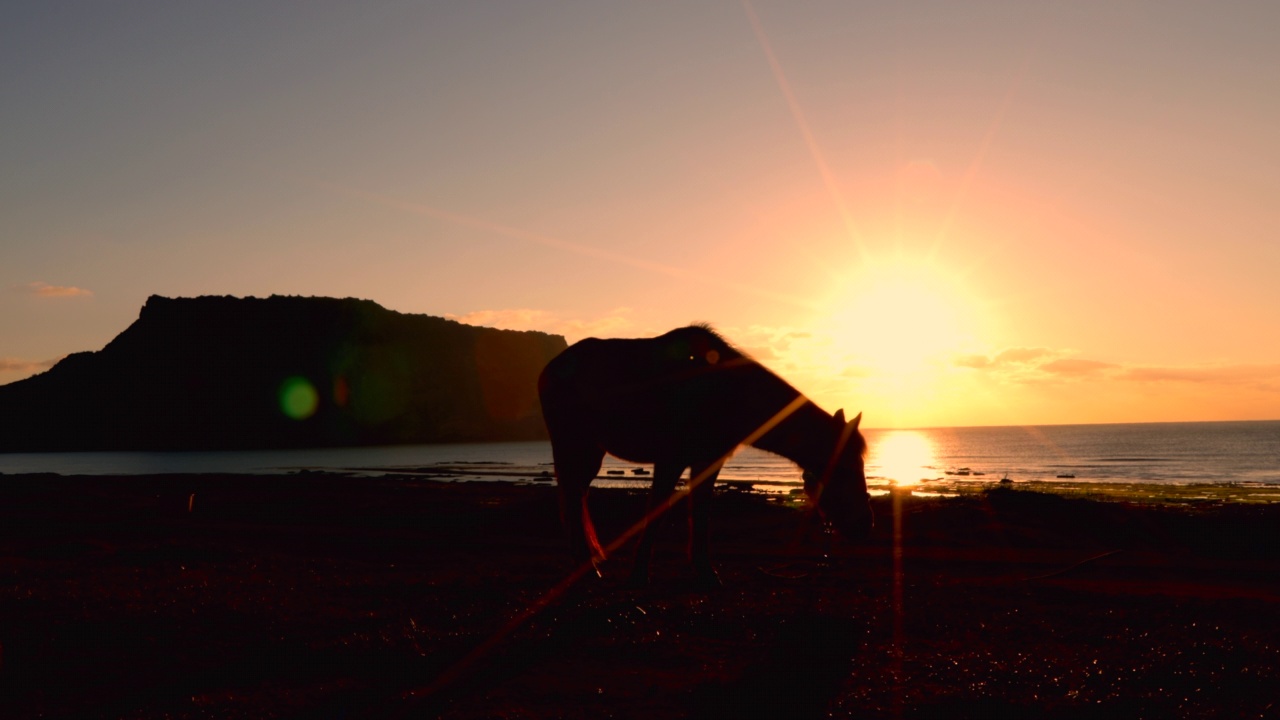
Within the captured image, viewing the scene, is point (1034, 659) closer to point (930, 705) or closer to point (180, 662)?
point (930, 705)

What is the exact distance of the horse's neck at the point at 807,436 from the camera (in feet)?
32.4

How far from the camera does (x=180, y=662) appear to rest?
6375 millimetres

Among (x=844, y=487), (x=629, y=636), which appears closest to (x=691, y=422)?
(x=844, y=487)

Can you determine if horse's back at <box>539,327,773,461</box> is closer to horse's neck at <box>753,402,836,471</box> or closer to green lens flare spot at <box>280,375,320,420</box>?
horse's neck at <box>753,402,836,471</box>

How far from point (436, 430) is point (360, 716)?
194632 millimetres

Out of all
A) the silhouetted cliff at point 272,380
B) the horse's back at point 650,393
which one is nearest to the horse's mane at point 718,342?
the horse's back at point 650,393

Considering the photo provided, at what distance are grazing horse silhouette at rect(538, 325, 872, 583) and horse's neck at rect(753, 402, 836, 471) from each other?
0.01 meters

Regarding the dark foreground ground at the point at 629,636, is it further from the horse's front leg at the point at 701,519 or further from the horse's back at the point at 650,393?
the horse's back at the point at 650,393

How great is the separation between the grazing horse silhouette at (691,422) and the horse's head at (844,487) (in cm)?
1

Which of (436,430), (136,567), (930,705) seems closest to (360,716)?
(930,705)

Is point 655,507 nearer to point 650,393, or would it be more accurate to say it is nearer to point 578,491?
point 578,491

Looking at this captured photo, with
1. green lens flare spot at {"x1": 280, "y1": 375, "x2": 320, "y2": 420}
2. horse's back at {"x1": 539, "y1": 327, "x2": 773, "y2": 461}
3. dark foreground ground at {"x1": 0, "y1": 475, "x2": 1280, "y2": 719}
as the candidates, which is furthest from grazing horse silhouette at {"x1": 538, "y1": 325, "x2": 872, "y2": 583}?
green lens flare spot at {"x1": 280, "y1": 375, "x2": 320, "y2": 420}

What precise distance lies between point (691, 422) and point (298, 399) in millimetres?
191075

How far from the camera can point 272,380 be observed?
179 metres
